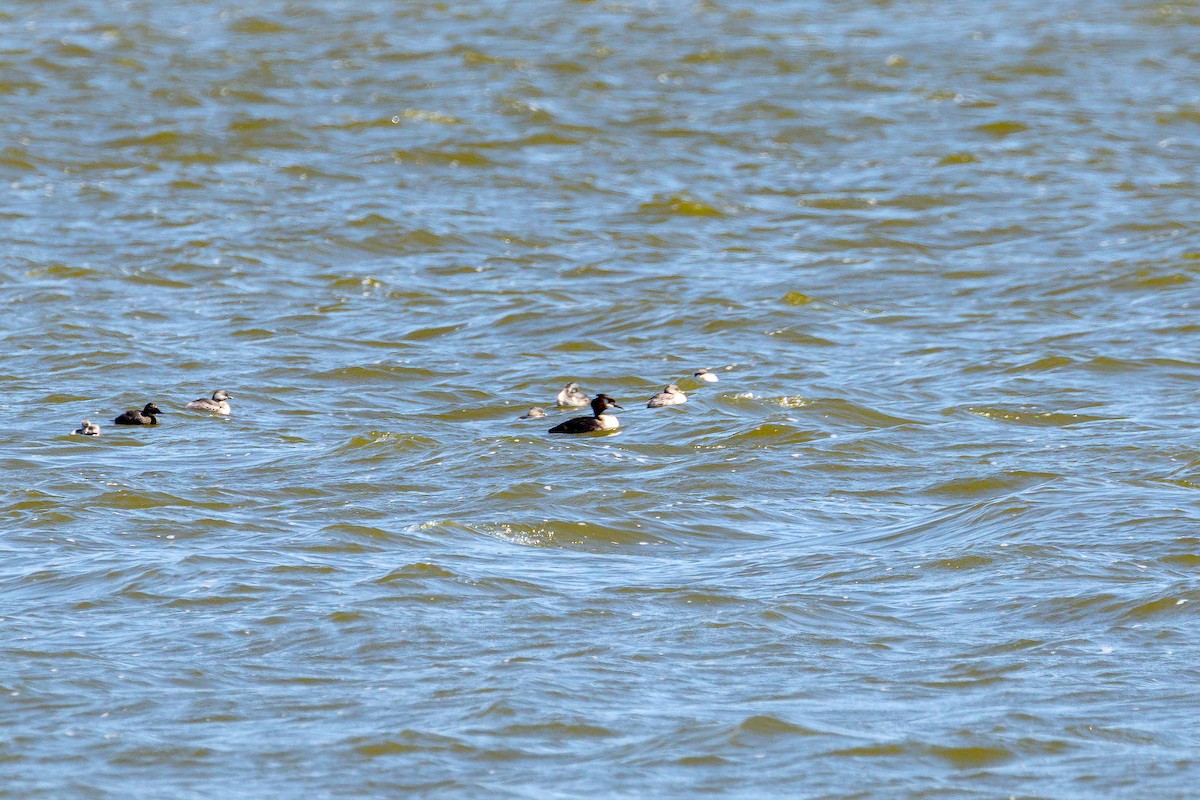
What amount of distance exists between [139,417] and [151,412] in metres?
0.25

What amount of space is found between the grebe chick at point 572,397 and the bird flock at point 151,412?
9.25 ft

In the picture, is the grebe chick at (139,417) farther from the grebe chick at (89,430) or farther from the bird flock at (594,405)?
the bird flock at (594,405)

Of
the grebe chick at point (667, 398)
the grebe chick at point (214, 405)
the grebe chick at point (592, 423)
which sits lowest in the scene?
the grebe chick at point (667, 398)

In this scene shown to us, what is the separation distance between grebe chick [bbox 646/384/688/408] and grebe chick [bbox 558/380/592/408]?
22.0 inches

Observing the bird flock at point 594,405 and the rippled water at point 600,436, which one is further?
the bird flock at point 594,405

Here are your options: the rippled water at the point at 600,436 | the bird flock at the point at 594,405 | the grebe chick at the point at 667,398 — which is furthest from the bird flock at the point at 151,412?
the grebe chick at the point at 667,398

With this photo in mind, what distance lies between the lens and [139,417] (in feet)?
48.9

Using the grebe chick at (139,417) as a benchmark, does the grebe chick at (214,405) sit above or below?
below

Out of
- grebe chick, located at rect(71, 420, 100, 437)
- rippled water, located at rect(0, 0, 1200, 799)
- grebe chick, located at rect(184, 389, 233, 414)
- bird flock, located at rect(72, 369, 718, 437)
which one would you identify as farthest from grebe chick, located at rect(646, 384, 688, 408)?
grebe chick, located at rect(71, 420, 100, 437)

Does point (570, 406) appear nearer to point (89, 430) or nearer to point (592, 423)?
point (592, 423)

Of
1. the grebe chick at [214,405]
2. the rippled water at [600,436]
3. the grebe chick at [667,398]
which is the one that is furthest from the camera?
the grebe chick at [667,398]

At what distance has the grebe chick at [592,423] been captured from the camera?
14875 mm

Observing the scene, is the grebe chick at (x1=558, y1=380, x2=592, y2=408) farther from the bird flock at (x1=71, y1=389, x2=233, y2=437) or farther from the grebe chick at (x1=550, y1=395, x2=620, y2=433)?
the bird flock at (x1=71, y1=389, x2=233, y2=437)

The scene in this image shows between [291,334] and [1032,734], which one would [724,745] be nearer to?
[1032,734]
